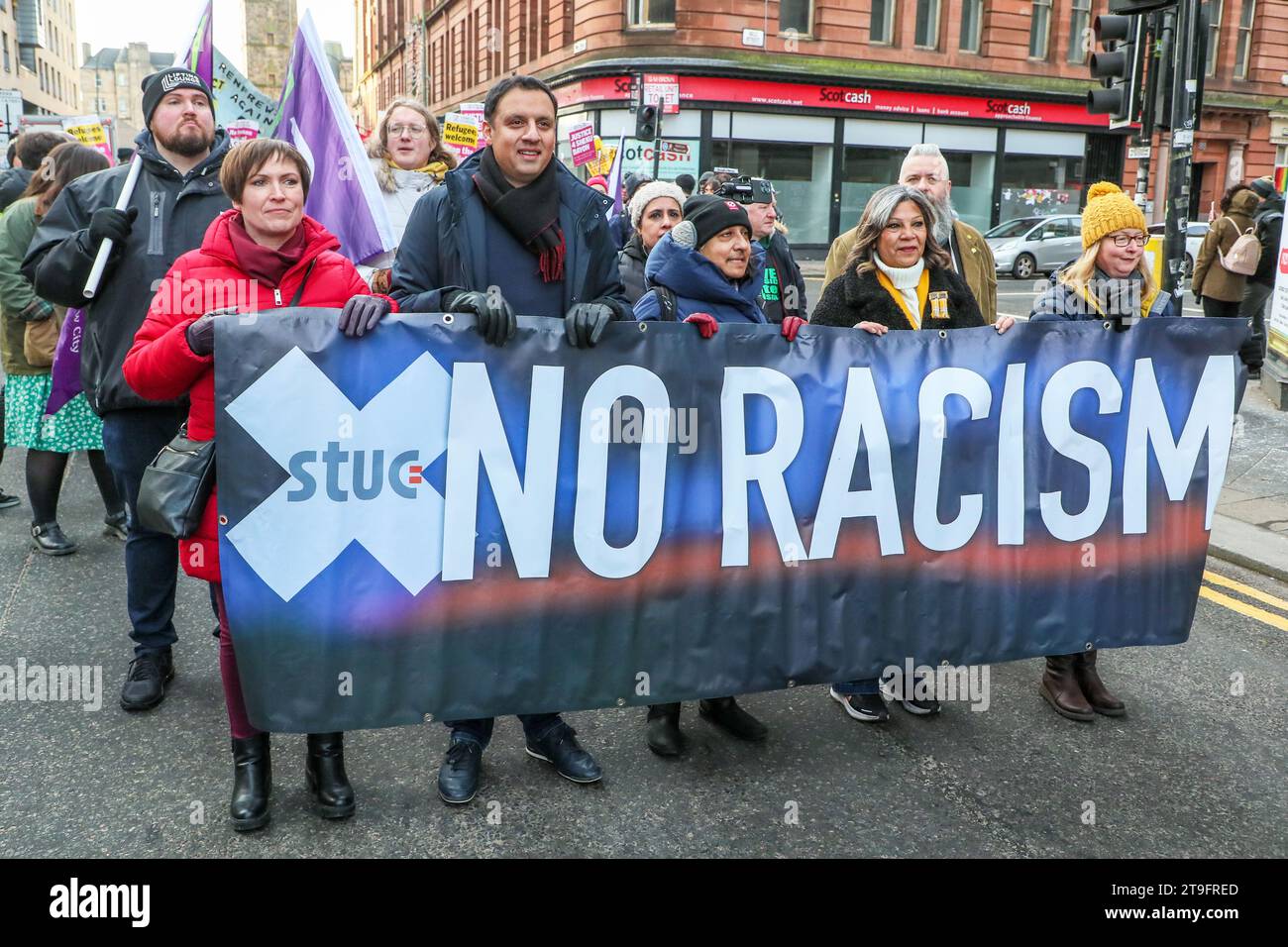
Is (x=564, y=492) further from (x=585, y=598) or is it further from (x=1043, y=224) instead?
(x=1043, y=224)

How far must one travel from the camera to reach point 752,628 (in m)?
3.60

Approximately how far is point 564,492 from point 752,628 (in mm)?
773

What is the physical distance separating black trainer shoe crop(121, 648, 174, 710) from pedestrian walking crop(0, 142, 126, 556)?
2.13 meters

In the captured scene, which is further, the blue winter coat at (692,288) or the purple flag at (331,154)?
the purple flag at (331,154)

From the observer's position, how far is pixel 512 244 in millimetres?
3492

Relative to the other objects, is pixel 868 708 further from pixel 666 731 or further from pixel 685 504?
pixel 685 504

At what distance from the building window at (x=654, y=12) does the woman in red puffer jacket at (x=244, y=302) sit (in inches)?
1115

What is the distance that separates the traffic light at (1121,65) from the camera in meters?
8.66

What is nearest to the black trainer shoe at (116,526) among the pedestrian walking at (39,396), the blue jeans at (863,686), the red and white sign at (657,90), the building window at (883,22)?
the pedestrian walking at (39,396)

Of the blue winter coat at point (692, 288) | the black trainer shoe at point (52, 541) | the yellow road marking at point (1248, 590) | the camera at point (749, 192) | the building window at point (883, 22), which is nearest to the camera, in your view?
the blue winter coat at point (692, 288)

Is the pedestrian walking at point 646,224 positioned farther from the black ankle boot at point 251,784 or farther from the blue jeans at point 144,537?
the black ankle boot at point 251,784

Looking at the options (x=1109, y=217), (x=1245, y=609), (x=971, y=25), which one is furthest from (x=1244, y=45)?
(x=1109, y=217)

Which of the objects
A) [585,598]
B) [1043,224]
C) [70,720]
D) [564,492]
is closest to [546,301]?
[564,492]

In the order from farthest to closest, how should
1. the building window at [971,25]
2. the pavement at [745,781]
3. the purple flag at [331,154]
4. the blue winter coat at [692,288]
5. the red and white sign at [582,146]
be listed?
the building window at [971,25] < the red and white sign at [582,146] < the purple flag at [331,154] < the blue winter coat at [692,288] < the pavement at [745,781]
